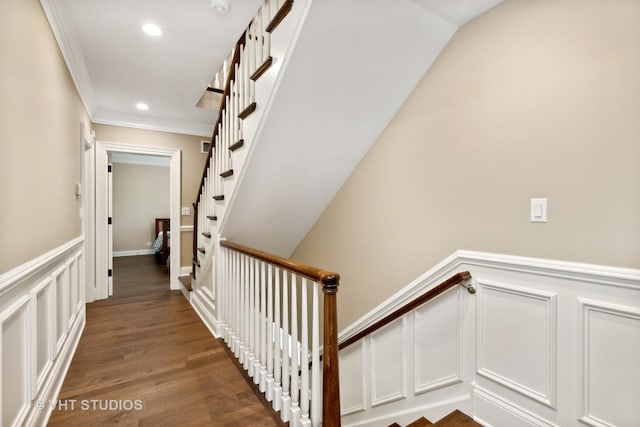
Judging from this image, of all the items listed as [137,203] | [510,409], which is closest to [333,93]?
[510,409]

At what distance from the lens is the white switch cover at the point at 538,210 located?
4.59ft

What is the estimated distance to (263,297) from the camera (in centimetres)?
183

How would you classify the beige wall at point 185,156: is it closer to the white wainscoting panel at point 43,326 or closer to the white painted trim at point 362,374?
the white wainscoting panel at point 43,326

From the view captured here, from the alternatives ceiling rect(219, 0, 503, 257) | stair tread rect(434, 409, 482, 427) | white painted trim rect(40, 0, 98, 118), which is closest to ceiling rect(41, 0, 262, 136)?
white painted trim rect(40, 0, 98, 118)

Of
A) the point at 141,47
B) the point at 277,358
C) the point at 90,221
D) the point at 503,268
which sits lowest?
the point at 277,358

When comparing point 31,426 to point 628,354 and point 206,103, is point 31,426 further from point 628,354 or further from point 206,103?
point 206,103

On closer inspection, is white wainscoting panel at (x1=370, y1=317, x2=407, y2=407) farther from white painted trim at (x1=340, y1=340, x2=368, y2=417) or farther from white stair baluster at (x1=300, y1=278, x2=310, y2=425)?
white stair baluster at (x1=300, y1=278, x2=310, y2=425)

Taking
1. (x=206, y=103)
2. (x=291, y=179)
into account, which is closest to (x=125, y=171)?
(x=206, y=103)

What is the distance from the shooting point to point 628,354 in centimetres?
116

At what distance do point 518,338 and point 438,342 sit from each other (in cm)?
44

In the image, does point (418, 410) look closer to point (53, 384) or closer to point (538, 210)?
point (538, 210)

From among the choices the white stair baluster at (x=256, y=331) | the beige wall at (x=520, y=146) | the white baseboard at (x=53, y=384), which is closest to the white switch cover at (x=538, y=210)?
the beige wall at (x=520, y=146)

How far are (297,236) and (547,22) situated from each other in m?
2.51

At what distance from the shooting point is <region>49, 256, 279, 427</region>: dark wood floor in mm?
1655
